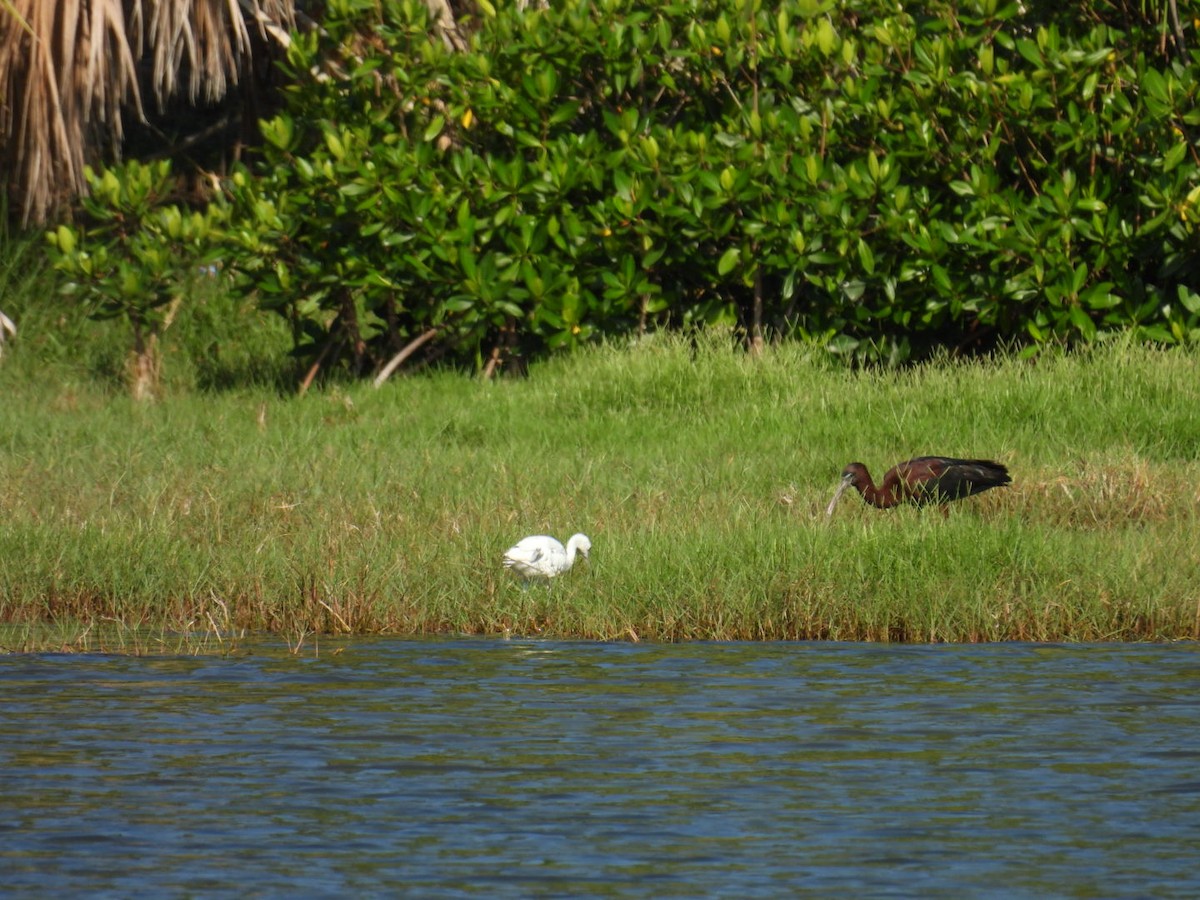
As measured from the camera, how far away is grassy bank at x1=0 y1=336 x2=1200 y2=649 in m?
8.13

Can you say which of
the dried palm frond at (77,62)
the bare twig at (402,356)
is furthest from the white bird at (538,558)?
the dried palm frond at (77,62)

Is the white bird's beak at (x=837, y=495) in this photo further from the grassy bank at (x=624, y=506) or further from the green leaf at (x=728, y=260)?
the green leaf at (x=728, y=260)

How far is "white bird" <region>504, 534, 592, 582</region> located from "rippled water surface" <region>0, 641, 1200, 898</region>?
2.23 feet

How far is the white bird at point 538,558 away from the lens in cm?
846

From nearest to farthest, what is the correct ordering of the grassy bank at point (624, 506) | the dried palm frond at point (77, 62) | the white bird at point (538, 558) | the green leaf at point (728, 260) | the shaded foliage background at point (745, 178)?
the grassy bank at point (624, 506) → the white bird at point (538, 558) → the shaded foliage background at point (745, 178) → the green leaf at point (728, 260) → the dried palm frond at point (77, 62)

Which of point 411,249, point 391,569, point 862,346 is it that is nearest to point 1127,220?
point 862,346

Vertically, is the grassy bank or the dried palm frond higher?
the dried palm frond

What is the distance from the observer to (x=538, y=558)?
8461 mm

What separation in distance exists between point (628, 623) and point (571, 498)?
232 cm

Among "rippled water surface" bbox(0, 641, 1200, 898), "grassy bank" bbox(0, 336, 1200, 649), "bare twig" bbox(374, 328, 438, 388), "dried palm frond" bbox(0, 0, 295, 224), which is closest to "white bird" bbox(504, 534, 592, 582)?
"grassy bank" bbox(0, 336, 1200, 649)

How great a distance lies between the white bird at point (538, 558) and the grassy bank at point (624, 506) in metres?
0.09

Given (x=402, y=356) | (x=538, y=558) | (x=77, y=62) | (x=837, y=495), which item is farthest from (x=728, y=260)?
(x=538, y=558)

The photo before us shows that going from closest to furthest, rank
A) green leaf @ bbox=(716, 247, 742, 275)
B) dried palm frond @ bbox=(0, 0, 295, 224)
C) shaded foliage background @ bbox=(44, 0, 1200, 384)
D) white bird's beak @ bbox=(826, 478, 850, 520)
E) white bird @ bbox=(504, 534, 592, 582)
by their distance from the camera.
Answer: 1. white bird @ bbox=(504, 534, 592, 582)
2. white bird's beak @ bbox=(826, 478, 850, 520)
3. shaded foliage background @ bbox=(44, 0, 1200, 384)
4. green leaf @ bbox=(716, 247, 742, 275)
5. dried palm frond @ bbox=(0, 0, 295, 224)

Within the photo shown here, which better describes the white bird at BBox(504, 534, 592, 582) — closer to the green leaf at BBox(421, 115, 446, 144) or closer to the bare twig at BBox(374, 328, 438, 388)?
the bare twig at BBox(374, 328, 438, 388)
